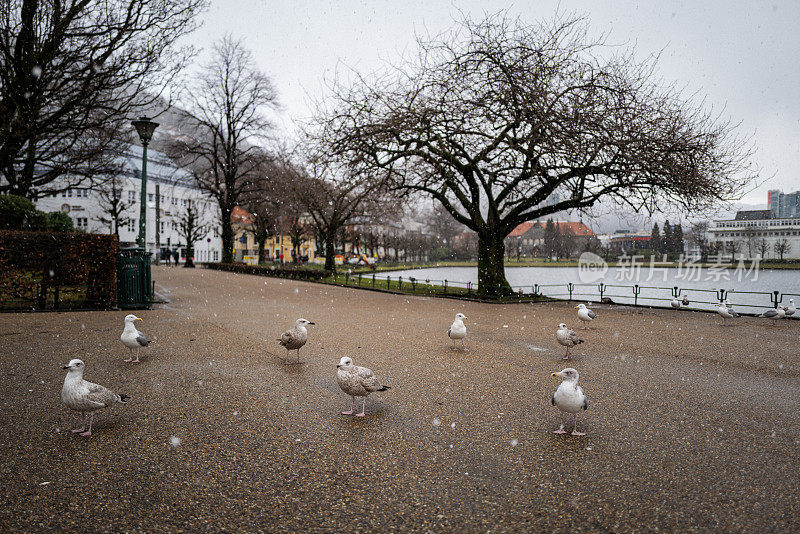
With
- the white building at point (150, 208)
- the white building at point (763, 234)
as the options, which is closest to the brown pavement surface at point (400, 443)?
the white building at point (763, 234)

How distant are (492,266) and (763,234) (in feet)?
105

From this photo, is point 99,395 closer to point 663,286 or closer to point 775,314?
point 775,314

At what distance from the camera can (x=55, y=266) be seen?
1161 cm

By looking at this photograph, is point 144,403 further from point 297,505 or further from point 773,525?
point 773,525

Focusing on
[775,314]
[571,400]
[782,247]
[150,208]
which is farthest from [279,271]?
[150,208]

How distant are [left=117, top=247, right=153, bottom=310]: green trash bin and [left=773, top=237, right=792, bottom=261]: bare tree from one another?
4144 cm

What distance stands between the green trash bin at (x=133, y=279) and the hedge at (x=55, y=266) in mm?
227

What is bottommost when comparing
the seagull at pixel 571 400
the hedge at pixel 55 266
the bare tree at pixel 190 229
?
the seagull at pixel 571 400

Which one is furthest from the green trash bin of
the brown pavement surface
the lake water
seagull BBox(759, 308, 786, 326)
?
seagull BBox(759, 308, 786, 326)

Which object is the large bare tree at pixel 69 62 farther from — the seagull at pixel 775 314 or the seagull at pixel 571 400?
the seagull at pixel 775 314

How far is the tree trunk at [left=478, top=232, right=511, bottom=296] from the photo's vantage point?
59.3 ft

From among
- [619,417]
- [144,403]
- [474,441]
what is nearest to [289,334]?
[144,403]

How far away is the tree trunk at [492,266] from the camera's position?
18.1 meters

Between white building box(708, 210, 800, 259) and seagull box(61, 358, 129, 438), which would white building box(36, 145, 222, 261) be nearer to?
seagull box(61, 358, 129, 438)
